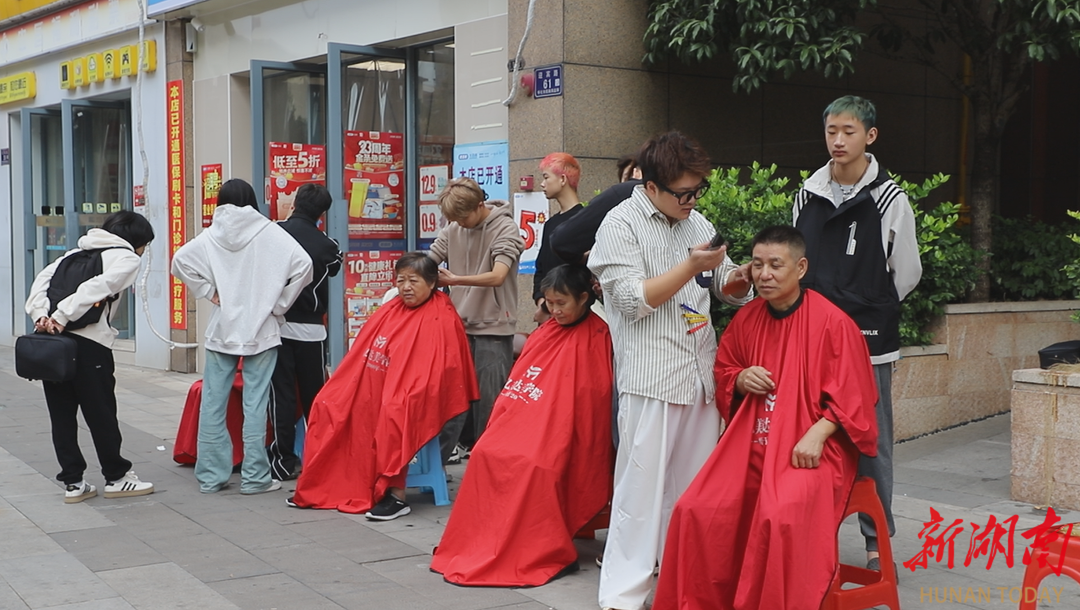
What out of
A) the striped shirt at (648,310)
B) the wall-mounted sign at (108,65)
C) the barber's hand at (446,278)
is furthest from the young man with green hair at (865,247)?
the wall-mounted sign at (108,65)

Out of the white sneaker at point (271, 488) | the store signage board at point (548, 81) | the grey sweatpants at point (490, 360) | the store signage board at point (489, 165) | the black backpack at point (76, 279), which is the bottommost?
the white sneaker at point (271, 488)

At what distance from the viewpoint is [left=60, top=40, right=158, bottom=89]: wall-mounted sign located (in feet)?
42.2

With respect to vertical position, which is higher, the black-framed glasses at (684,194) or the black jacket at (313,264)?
the black-framed glasses at (684,194)

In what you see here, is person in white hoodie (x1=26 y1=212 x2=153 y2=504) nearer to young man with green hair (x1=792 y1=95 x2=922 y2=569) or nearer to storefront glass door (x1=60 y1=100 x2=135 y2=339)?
young man with green hair (x1=792 y1=95 x2=922 y2=569)

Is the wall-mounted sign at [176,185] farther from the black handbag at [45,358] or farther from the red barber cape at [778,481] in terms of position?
the red barber cape at [778,481]

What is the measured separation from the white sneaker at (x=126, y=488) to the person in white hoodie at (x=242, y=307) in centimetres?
32

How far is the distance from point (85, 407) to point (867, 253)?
14.0 feet

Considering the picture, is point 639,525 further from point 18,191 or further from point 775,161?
point 18,191

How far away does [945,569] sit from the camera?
4.95 meters

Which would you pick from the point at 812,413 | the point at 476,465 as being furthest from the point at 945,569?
the point at 476,465

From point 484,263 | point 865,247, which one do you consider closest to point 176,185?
point 484,263

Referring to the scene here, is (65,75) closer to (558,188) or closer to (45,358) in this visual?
(45,358)

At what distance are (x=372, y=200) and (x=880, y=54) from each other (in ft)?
14.7

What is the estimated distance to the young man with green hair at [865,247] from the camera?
459cm
